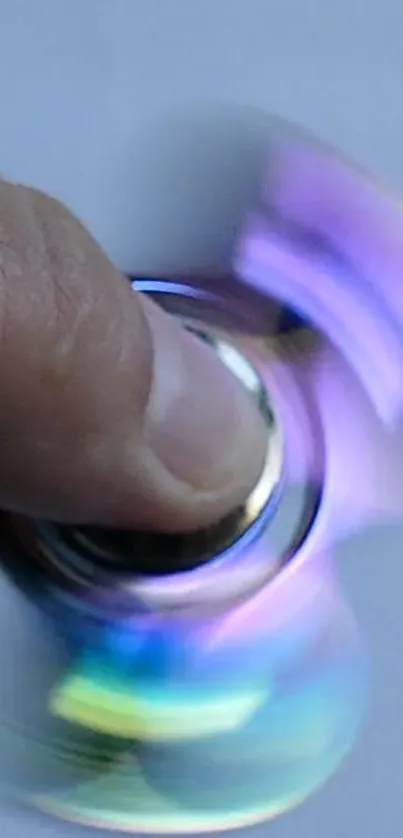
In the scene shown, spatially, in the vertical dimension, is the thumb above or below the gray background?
below

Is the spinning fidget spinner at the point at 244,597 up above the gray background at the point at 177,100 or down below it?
below

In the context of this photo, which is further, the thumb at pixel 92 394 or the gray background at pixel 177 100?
the gray background at pixel 177 100

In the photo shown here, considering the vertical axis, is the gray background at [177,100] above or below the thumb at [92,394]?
above

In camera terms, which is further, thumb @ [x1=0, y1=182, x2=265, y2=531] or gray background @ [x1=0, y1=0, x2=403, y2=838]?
gray background @ [x1=0, y1=0, x2=403, y2=838]

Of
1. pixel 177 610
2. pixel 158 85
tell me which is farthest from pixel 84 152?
pixel 177 610
